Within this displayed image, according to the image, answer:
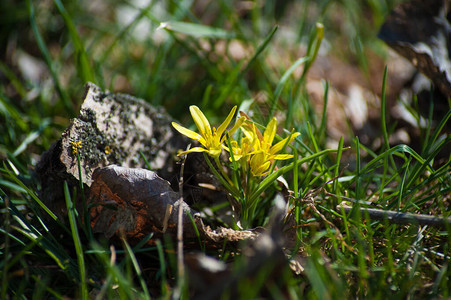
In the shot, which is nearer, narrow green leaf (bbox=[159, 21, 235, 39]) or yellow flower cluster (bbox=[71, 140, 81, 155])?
yellow flower cluster (bbox=[71, 140, 81, 155])

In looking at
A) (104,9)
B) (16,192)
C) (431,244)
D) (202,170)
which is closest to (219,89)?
(202,170)

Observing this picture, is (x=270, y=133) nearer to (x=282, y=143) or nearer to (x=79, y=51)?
(x=282, y=143)

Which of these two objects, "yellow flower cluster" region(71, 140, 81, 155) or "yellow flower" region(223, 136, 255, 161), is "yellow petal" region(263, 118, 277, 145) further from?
"yellow flower cluster" region(71, 140, 81, 155)

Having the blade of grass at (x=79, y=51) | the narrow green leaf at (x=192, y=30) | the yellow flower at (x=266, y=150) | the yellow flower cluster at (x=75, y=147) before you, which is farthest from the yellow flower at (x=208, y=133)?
the blade of grass at (x=79, y=51)

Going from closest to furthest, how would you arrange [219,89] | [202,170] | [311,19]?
[202,170] < [219,89] < [311,19]

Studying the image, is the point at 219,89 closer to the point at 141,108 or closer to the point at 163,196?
the point at 141,108

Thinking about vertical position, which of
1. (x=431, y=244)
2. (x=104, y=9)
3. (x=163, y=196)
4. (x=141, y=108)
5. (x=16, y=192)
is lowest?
(x=431, y=244)

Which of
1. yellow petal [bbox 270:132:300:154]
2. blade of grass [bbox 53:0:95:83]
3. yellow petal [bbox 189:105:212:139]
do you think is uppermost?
blade of grass [bbox 53:0:95:83]

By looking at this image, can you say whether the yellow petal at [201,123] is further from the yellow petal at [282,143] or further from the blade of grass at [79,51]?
the blade of grass at [79,51]

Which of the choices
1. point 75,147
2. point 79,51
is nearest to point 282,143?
point 75,147

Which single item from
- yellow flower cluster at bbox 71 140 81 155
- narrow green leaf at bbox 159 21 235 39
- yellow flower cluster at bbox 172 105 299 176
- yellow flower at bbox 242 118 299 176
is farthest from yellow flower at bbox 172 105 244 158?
narrow green leaf at bbox 159 21 235 39

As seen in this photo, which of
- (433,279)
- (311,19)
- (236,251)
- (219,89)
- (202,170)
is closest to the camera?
(433,279)
